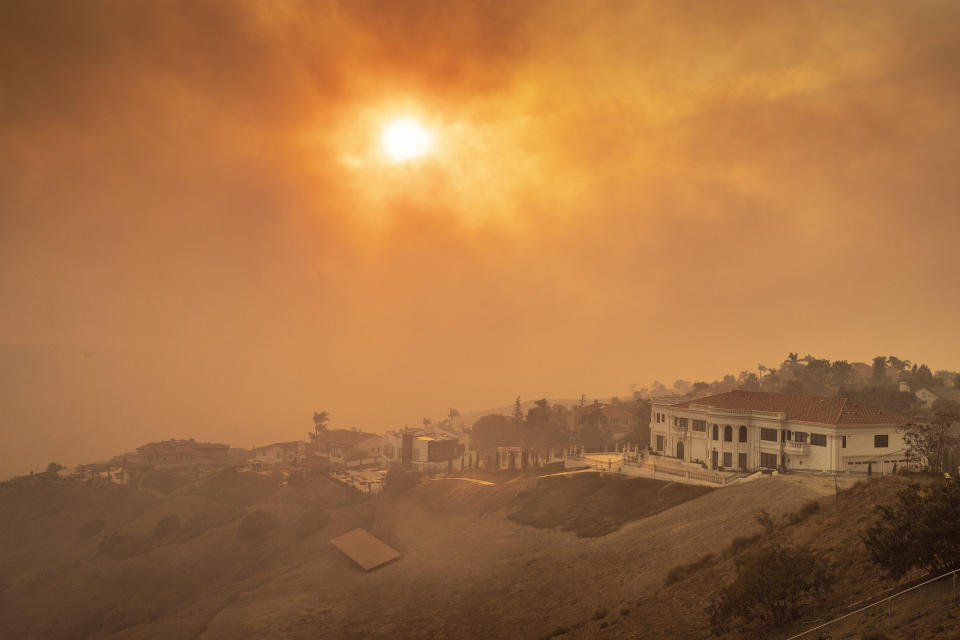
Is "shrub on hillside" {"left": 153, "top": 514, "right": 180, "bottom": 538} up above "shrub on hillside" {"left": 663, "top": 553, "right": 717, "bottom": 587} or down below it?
below

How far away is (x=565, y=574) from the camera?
45375 millimetres

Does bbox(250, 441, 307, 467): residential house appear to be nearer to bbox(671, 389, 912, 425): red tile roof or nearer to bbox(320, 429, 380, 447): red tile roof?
bbox(320, 429, 380, 447): red tile roof

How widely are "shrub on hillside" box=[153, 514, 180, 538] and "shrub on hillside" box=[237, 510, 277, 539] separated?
42.7ft

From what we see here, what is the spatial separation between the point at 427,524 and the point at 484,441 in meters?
77.4

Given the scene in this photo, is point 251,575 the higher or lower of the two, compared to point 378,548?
lower

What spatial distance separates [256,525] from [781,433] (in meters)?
73.9

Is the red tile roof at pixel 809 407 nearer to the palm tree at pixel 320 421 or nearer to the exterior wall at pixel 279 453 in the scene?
the palm tree at pixel 320 421

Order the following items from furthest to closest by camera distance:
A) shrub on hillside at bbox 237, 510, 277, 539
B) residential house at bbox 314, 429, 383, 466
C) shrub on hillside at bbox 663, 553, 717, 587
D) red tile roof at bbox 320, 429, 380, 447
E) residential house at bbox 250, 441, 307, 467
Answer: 1. residential house at bbox 250, 441, 307, 467
2. red tile roof at bbox 320, 429, 380, 447
3. residential house at bbox 314, 429, 383, 466
4. shrub on hillside at bbox 237, 510, 277, 539
5. shrub on hillside at bbox 663, 553, 717, 587

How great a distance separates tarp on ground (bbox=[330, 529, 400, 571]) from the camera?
6253cm

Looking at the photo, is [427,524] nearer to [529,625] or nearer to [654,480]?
[654,480]

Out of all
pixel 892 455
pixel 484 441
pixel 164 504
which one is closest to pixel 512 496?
pixel 892 455

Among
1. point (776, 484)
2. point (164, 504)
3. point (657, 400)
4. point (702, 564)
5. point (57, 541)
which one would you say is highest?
point (657, 400)

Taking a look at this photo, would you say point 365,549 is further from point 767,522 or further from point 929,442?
point 929,442

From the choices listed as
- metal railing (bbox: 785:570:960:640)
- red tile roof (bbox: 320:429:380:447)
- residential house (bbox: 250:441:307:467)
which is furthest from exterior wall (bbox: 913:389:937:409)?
residential house (bbox: 250:441:307:467)
